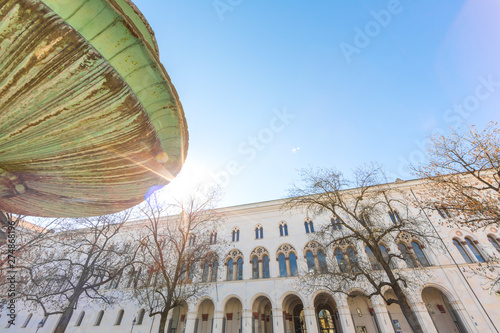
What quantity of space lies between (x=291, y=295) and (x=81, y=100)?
1919 centimetres

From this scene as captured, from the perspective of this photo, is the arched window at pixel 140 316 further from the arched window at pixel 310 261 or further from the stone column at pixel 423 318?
the stone column at pixel 423 318

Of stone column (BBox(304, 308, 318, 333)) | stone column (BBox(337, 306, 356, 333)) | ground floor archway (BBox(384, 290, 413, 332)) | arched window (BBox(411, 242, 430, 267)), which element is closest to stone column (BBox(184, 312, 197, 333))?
stone column (BBox(304, 308, 318, 333))

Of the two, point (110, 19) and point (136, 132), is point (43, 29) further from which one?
point (136, 132)

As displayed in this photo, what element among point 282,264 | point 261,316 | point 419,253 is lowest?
point 261,316

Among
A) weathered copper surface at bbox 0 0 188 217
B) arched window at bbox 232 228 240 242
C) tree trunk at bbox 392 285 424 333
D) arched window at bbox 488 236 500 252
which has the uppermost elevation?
arched window at bbox 232 228 240 242

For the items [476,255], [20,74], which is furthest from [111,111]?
[476,255]

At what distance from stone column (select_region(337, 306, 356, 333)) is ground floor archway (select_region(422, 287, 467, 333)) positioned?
5368 mm

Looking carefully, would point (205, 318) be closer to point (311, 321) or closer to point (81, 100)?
point (311, 321)

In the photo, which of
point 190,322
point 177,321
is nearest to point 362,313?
point 190,322

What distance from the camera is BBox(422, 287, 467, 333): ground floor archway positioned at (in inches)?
511

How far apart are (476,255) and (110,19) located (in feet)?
69.9

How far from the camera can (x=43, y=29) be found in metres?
1.01

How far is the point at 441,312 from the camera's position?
13.6 m

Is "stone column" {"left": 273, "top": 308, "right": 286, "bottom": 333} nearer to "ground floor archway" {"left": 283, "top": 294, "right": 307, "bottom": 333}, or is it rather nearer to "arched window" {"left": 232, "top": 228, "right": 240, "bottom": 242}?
"ground floor archway" {"left": 283, "top": 294, "right": 307, "bottom": 333}
